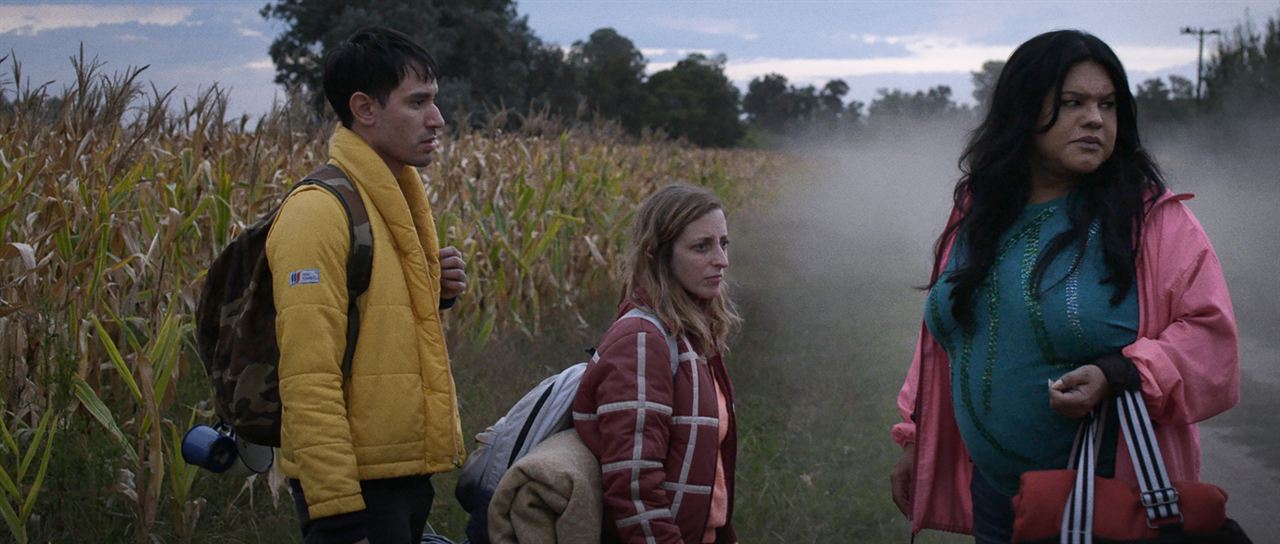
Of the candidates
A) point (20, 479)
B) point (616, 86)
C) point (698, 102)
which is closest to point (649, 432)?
point (20, 479)

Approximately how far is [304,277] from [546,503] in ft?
2.34

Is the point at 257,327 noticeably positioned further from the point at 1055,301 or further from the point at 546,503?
the point at 1055,301

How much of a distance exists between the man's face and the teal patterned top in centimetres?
119

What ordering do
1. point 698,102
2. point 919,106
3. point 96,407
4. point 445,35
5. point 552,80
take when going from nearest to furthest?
point 96,407 < point 445,35 < point 552,80 < point 698,102 < point 919,106

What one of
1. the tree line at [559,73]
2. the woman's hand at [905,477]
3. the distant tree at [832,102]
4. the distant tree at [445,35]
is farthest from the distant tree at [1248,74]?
the distant tree at [832,102]

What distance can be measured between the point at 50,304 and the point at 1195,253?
350cm

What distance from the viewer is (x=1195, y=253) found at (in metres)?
2.23

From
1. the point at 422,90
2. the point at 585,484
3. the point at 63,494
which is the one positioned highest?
the point at 422,90

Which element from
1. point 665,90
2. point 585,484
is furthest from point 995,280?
point 665,90

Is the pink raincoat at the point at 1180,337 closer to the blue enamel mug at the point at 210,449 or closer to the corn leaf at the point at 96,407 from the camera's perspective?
the blue enamel mug at the point at 210,449

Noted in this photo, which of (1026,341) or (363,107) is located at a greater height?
(363,107)

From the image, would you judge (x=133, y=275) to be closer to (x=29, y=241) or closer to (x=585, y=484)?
(x=29, y=241)

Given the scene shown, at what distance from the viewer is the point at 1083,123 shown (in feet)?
7.95

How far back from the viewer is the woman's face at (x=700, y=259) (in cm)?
286
